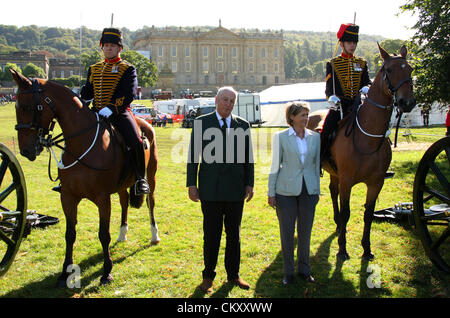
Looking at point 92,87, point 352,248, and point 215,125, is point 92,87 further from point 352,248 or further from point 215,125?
point 352,248

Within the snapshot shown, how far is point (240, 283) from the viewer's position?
5.43 meters

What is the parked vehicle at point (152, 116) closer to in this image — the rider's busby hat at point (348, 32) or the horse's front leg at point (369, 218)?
the rider's busby hat at point (348, 32)

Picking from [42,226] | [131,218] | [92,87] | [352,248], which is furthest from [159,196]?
[352,248]

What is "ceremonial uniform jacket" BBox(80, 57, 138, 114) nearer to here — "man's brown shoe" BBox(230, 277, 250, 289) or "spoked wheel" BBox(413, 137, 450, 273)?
"man's brown shoe" BBox(230, 277, 250, 289)

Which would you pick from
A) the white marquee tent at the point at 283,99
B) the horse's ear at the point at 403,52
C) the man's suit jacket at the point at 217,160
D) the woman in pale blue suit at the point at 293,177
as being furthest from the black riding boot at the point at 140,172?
the white marquee tent at the point at 283,99

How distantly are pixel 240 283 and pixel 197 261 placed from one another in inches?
46.4

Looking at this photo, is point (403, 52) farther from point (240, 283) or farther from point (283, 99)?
point (283, 99)

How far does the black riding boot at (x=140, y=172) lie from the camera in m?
6.24

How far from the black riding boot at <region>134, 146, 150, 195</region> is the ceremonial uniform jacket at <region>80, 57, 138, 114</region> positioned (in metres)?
0.70

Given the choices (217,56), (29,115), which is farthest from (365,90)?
(217,56)

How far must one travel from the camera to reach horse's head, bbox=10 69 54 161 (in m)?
5.09

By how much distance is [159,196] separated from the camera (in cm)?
1102

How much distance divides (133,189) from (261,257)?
2.43m
